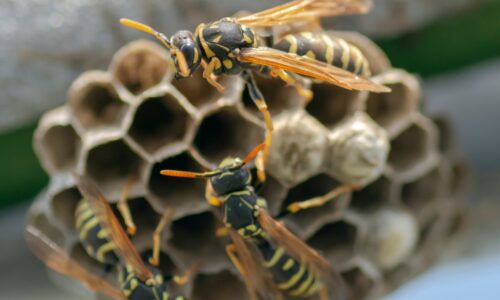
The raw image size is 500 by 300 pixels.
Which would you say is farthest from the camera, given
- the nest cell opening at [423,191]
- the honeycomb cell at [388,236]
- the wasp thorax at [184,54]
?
the nest cell opening at [423,191]

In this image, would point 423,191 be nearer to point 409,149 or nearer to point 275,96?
point 409,149

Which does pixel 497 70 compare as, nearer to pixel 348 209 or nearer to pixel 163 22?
pixel 348 209

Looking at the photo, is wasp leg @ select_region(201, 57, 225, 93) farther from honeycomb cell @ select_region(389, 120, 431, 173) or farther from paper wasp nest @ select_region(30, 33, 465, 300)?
honeycomb cell @ select_region(389, 120, 431, 173)

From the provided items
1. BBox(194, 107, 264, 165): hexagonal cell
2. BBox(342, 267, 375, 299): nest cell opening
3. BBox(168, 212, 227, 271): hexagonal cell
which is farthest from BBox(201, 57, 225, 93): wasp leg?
BBox(342, 267, 375, 299): nest cell opening

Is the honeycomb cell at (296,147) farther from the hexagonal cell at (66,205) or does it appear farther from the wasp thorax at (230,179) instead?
the hexagonal cell at (66,205)

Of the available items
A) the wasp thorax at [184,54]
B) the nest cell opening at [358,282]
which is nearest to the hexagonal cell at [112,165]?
the wasp thorax at [184,54]

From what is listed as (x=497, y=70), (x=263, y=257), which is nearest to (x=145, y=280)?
(x=263, y=257)
